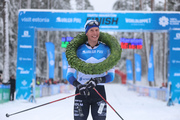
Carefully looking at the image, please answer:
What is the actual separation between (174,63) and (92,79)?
10976mm

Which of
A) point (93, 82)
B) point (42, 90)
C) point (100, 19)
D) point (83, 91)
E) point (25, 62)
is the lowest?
point (42, 90)

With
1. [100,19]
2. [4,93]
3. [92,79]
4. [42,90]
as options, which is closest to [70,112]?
[4,93]

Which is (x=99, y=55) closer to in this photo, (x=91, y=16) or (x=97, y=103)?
(x=97, y=103)

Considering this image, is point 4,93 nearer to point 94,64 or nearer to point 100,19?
point 100,19

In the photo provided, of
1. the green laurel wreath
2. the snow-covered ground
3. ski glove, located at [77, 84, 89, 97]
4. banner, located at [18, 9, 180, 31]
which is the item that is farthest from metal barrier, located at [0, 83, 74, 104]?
ski glove, located at [77, 84, 89, 97]

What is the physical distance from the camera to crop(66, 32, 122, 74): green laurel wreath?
353 cm

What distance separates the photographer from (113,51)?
368cm

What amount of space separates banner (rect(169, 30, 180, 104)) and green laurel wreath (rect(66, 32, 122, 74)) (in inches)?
413

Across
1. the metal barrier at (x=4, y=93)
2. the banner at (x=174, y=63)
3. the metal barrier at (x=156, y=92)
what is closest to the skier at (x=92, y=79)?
the metal barrier at (x=4, y=93)

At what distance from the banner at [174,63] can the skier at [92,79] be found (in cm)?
1049

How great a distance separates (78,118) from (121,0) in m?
44.6

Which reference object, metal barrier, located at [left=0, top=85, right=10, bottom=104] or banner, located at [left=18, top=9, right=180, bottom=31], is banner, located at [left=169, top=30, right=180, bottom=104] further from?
metal barrier, located at [left=0, top=85, right=10, bottom=104]

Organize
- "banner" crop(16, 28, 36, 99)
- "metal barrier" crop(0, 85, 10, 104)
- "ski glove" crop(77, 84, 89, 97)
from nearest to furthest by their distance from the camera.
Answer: "ski glove" crop(77, 84, 89, 97) → "metal barrier" crop(0, 85, 10, 104) → "banner" crop(16, 28, 36, 99)

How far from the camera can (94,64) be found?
357 centimetres
